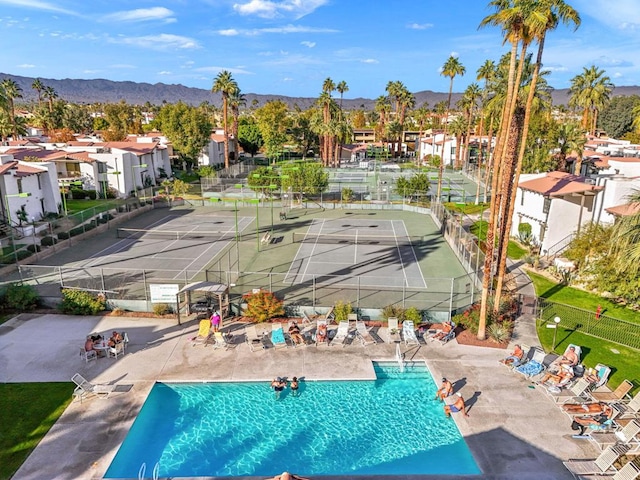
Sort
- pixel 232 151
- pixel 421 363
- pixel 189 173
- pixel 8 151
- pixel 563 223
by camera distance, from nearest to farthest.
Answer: pixel 421 363 < pixel 563 223 < pixel 8 151 < pixel 189 173 < pixel 232 151

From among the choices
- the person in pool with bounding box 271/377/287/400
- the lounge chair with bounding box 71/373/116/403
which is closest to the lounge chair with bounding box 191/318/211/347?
the lounge chair with bounding box 71/373/116/403

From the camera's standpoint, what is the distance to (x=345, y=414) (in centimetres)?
1463

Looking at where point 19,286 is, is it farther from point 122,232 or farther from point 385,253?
point 385,253

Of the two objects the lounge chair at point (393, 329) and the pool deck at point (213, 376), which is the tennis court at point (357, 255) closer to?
the lounge chair at point (393, 329)

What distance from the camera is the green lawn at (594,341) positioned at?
1704 centimetres

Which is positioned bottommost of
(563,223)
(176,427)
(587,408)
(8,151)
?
(176,427)

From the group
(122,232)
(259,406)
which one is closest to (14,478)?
(259,406)

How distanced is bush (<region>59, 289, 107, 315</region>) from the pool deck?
0.41 m

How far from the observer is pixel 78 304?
21.3 metres

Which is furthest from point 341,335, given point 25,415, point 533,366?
point 25,415

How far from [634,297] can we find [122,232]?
3684 cm

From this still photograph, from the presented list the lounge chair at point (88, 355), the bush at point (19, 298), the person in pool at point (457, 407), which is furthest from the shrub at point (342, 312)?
the bush at point (19, 298)

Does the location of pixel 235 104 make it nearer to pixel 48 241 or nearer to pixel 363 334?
pixel 48 241

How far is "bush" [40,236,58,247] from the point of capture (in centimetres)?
3182
